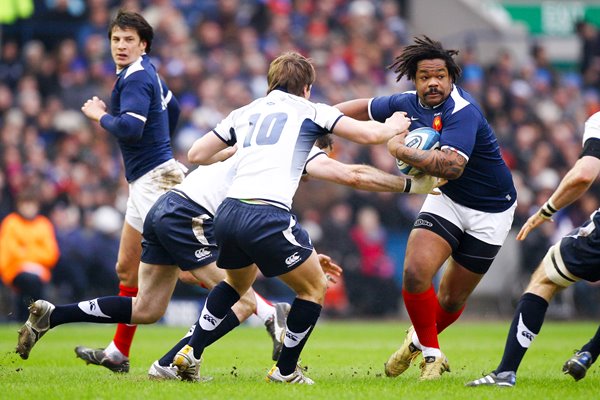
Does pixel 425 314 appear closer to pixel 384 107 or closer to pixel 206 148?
pixel 384 107

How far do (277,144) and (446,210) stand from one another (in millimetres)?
1740

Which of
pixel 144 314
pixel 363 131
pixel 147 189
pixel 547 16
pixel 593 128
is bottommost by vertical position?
pixel 144 314

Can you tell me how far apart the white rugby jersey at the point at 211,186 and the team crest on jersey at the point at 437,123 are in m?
1.59

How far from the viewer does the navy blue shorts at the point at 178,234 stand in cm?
799

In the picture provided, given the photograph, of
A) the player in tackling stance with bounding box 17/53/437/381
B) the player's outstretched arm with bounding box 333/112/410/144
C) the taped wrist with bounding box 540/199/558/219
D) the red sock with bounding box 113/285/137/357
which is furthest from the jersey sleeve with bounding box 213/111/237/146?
the taped wrist with bounding box 540/199/558/219

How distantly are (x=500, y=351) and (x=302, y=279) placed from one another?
483cm

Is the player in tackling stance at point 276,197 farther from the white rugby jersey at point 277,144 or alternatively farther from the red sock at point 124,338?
the red sock at point 124,338

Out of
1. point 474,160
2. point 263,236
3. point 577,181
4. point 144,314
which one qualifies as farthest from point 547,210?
point 144,314

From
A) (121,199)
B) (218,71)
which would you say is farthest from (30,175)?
(218,71)

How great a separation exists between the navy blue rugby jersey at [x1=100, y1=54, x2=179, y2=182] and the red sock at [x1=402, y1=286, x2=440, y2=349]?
8.07 ft

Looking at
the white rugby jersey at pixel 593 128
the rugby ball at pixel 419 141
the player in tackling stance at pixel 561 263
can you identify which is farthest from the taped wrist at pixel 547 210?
the rugby ball at pixel 419 141

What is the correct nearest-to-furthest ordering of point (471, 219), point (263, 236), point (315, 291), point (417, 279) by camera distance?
point (263, 236), point (315, 291), point (417, 279), point (471, 219)

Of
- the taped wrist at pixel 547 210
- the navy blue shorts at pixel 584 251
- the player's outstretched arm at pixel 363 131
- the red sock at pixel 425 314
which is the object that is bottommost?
the red sock at pixel 425 314

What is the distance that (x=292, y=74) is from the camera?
297 inches
